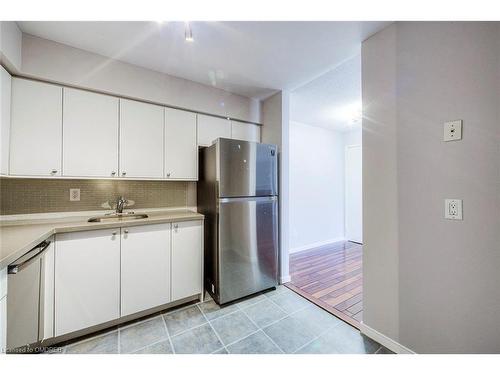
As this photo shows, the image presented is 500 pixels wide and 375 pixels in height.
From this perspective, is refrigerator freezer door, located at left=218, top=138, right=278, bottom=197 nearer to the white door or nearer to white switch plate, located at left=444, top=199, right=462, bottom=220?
white switch plate, located at left=444, top=199, right=462, bottom=220

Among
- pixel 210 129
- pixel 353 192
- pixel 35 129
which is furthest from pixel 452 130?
pixel 353 192

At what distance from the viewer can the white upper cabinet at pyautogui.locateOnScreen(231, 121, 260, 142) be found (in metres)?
2.55

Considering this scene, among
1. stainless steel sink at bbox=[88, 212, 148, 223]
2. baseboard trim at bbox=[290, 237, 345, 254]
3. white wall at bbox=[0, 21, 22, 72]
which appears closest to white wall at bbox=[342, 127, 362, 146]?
baseboard trim at bbox=[290, 237, 345, 254]

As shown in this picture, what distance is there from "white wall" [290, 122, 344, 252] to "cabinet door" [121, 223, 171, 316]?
7.79ft

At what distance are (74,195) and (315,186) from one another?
366 centimetres

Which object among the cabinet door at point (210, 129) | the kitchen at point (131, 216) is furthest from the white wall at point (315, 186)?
the cabinet door at point (210, 129)

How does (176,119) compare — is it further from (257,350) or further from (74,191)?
(257,350)

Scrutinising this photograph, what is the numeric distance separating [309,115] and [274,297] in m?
2.86

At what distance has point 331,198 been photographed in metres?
4.29

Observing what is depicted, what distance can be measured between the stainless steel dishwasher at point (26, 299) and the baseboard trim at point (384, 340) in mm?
2263

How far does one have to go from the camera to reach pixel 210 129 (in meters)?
2.37

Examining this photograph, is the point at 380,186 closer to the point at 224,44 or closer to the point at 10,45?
the point at 224,44
